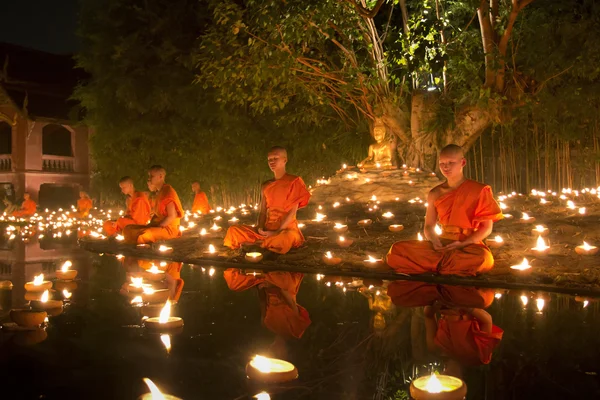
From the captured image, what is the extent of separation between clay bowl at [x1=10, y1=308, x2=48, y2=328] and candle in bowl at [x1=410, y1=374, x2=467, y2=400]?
232 cm

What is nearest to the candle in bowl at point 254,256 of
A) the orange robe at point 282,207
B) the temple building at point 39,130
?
the orange robe at point 282,207

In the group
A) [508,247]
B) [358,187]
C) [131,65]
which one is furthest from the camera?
[131,65]

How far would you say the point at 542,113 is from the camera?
36.3 feet

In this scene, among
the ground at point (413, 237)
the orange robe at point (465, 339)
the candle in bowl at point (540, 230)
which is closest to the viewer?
the orange robe at point (465, 339)

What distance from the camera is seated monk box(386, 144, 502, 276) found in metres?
4.96

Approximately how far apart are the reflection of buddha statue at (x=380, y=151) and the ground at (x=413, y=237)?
1743 millimetres

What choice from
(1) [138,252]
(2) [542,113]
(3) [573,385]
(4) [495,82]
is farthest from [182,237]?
(2) [542,113]

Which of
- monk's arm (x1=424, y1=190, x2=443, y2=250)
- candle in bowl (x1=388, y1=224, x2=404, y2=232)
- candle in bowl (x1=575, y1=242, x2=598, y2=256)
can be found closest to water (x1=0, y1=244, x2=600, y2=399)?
monk's arm (x1=424, y1=190, x2=443, y2=250)

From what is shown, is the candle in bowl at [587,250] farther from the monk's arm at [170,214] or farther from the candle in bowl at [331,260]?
the monk's arm at [170,214]

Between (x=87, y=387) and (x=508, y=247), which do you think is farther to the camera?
(x=508, y=247)

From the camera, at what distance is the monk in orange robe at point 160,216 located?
770cm

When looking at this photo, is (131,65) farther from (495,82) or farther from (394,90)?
(495,82)

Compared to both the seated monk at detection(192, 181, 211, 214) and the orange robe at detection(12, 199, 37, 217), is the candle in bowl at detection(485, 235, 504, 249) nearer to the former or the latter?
the seated monk at detection(192, 181, 211, 214)

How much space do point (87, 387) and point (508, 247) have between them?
4777 mm
